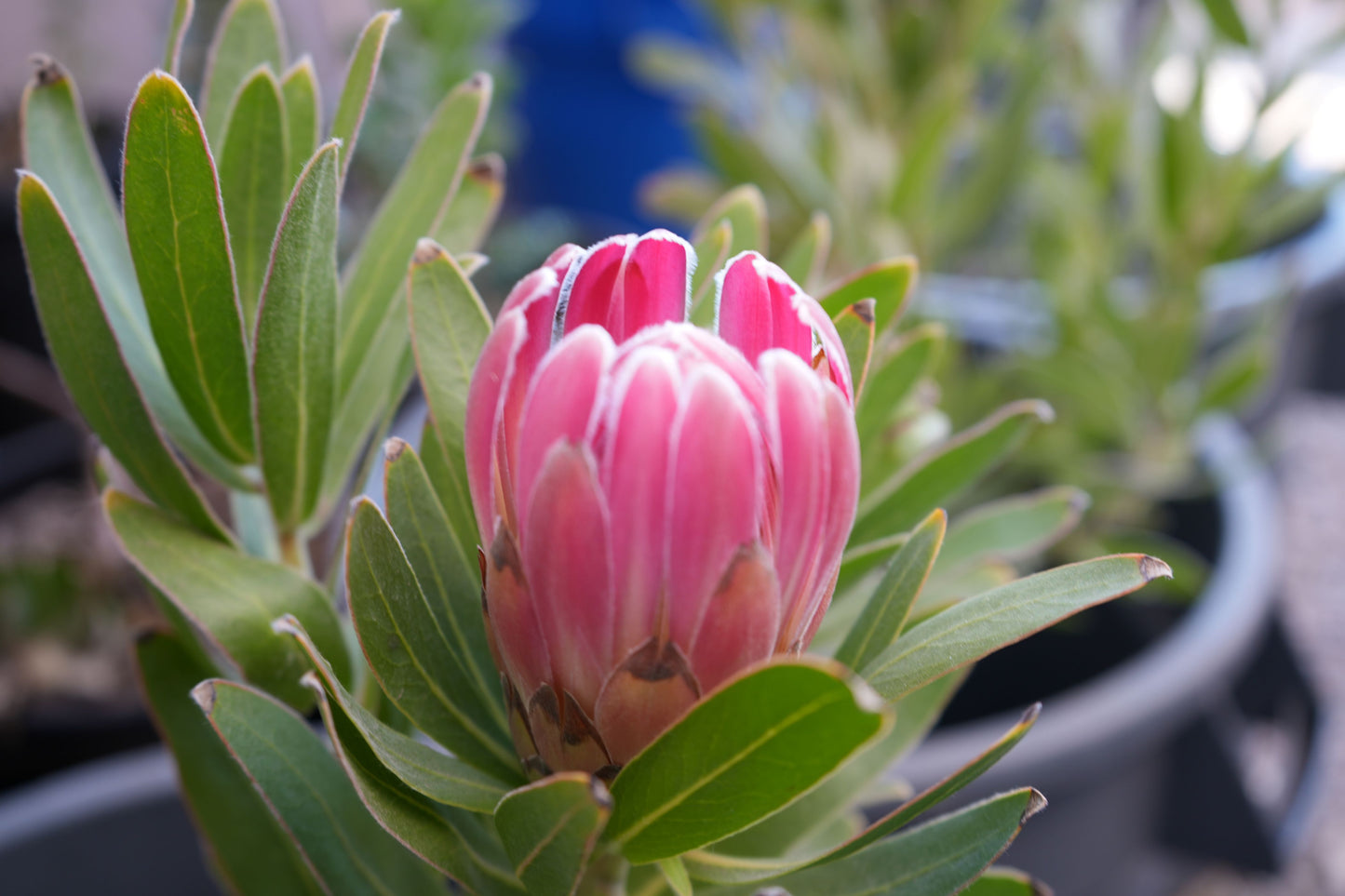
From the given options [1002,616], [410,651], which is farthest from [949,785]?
[410,651]

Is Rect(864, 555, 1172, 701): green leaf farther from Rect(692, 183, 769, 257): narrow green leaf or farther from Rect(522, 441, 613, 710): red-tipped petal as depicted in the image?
Rect(692, 183, 769, 257): narrow green leaf

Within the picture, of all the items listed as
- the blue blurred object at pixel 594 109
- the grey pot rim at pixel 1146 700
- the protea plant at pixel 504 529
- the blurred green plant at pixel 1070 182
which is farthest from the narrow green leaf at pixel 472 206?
the blue blurred object at pixel 594 109

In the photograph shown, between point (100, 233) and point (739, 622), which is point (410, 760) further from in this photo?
point (100, 233)

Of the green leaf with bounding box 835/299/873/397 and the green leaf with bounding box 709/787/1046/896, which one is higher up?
the green leaf with bounding box 835/299/873/397

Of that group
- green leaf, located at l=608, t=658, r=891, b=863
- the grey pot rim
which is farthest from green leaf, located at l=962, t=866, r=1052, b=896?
the grey pot rim

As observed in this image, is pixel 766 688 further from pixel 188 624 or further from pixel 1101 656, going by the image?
pixel 1101 656
